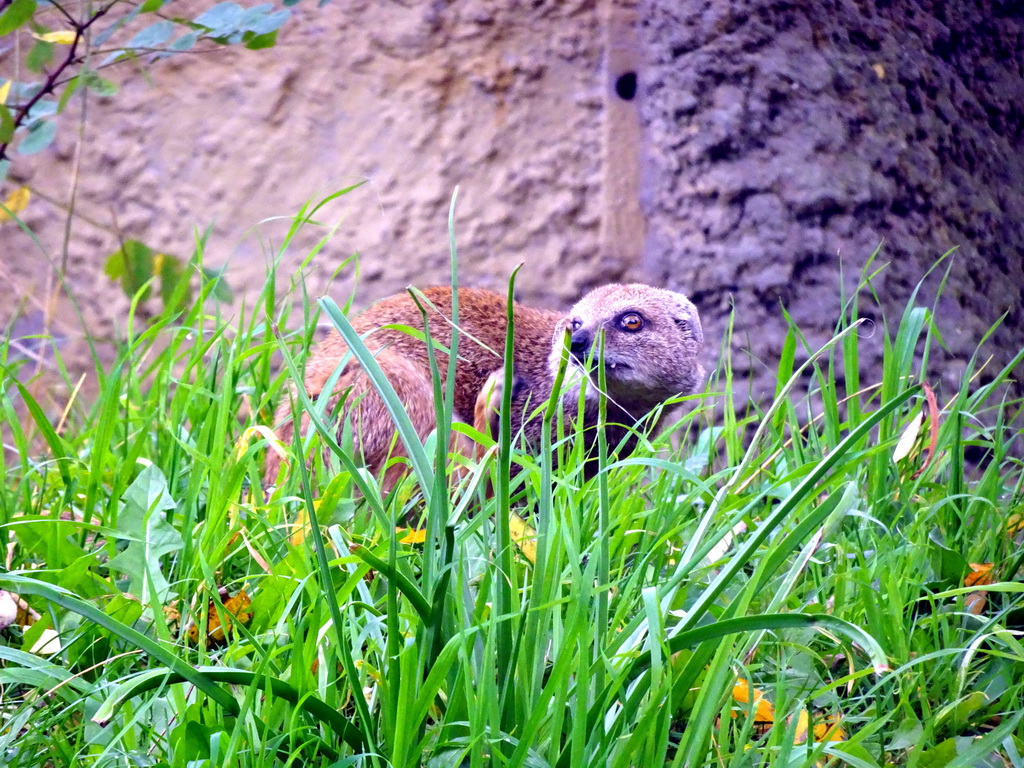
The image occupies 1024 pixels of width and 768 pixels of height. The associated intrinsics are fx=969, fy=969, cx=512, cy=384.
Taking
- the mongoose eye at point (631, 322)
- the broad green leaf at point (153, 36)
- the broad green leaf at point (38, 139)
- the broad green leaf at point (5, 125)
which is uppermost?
the broad green leaf at point (153, 36)

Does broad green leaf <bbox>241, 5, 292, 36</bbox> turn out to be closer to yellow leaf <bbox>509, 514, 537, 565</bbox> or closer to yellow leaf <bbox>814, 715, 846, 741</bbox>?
yellow leaf <bbox>509, 514, 537, 565</bbox>

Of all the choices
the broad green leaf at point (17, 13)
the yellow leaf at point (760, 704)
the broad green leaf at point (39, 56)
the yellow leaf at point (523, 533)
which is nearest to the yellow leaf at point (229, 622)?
the yellow leaf at point (523, 533)

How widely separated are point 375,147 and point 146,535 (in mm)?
2597

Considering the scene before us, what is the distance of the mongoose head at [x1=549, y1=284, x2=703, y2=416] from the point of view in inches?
120

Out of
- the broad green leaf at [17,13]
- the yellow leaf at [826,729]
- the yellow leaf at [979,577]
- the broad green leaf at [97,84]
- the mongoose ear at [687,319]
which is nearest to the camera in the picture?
the yellow leaf at [826,729]

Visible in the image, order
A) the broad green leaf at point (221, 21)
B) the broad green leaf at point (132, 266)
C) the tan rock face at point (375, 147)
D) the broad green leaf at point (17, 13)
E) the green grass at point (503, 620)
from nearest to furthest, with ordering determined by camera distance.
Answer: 1. the green grass at point (503, 620)
2. the broad green leaf at point (17, 13)
3. the broad green leaf at point (221, 21)
4. the broad green leaf at point (132, 266)
5. the tan rock face at point (375, 147)

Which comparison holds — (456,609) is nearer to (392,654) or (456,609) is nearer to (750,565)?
(392,654)

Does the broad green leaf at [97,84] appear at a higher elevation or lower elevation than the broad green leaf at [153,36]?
lower

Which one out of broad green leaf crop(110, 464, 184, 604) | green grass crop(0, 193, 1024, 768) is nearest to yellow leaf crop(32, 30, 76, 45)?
green grass crop(0, 193, 1024, 768)

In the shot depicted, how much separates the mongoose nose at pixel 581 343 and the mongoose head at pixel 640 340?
2 cm

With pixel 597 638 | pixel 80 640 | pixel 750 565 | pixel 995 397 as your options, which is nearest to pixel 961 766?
pixel 597 638

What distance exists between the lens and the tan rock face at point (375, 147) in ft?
12.8

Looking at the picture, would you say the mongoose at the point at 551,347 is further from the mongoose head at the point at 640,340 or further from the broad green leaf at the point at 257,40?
the broad green leaf at the point at 257,40

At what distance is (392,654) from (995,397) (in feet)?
9.51
